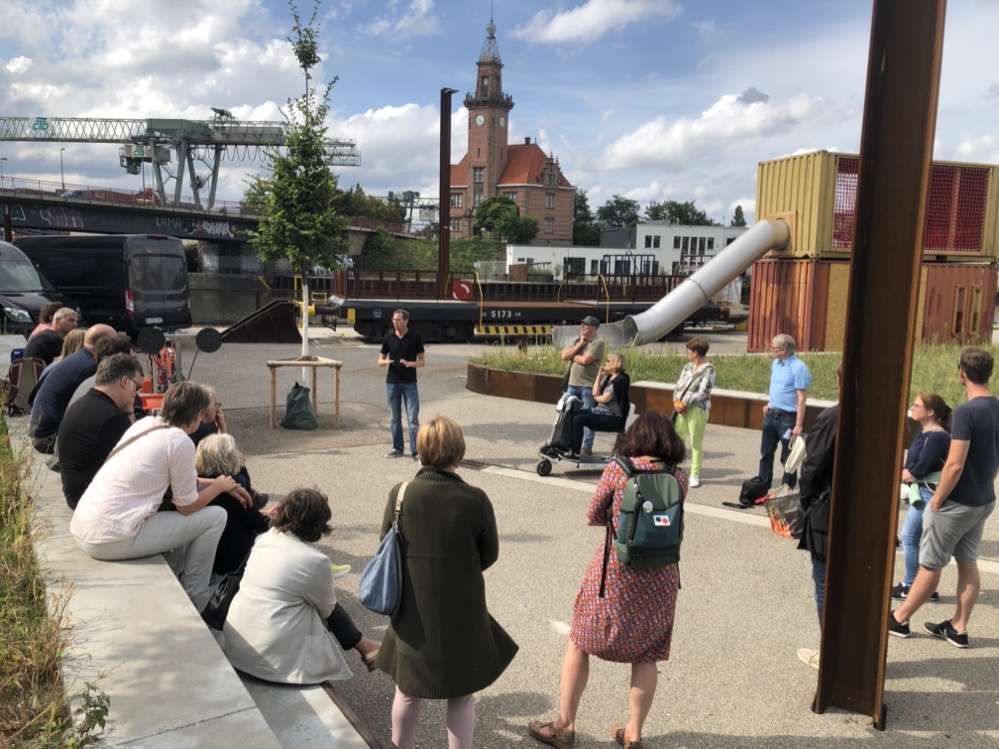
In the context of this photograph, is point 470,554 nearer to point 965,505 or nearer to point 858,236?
point 858,236

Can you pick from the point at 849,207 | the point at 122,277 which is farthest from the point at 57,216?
the point at 849,207

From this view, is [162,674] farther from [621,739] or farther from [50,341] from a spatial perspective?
[50,341]

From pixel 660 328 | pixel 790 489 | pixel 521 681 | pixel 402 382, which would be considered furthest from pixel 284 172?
pixel 660 328

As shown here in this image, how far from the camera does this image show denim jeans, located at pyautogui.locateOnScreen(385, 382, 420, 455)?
9133mm

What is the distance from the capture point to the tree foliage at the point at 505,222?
301 feet

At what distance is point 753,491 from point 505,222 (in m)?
86.3

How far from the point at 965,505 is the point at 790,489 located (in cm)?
277

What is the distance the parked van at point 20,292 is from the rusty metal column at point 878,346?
14946 millimetres

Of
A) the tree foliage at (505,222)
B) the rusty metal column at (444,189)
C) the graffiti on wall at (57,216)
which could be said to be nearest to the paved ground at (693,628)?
the rusty metal column at (444,189)

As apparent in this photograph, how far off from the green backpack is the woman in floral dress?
0.23 feet

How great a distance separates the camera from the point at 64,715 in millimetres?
2846

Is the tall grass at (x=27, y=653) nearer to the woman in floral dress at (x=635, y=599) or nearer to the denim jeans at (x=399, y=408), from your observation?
the woman in floral dress at (x=635, y=599)

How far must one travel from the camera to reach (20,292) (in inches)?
635

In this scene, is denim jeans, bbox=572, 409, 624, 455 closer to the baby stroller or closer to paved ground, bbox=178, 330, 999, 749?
the baby stroller
